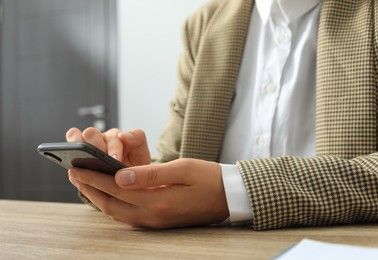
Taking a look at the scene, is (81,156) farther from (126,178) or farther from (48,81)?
(48,81)

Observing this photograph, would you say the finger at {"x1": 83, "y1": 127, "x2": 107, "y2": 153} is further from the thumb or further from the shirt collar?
the shirt collar

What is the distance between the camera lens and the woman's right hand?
2.82ft

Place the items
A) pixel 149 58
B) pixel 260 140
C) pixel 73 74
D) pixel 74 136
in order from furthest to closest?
pixel 73 74, pixel 149 58, pixel 260 140, pixel 74 136

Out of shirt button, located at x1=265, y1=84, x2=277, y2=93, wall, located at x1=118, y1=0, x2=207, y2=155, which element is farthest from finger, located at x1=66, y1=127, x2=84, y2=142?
wall, located at x1=118, y1=0, x2=207, y2=155

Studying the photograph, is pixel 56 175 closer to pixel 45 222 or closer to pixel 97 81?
pixel 97 81

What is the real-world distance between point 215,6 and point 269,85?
0.28 metres

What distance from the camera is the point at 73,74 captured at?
11.5 ft

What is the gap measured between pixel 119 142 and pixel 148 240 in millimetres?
302

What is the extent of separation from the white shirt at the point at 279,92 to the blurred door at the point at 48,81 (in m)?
2.16

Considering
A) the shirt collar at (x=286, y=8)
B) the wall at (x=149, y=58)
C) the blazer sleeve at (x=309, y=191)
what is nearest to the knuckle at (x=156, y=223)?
the blazer sleeve at (x=309, y=191)

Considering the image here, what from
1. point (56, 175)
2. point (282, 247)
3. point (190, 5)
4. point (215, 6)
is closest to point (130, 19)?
point (190, 5)

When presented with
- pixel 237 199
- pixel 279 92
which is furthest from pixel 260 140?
pixel 237 199

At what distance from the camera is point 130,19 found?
3236mm

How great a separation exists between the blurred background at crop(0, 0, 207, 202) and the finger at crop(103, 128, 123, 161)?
2.18 metres
